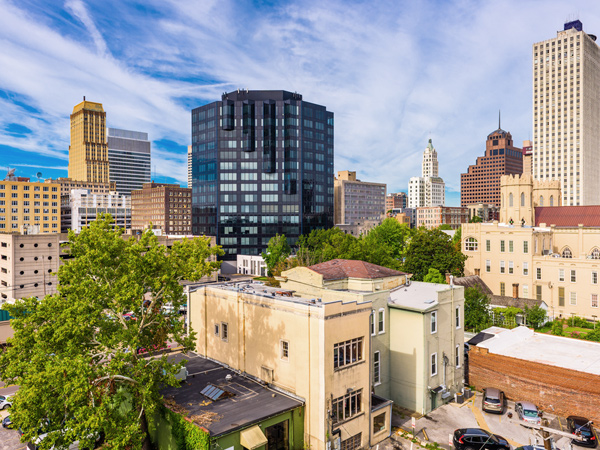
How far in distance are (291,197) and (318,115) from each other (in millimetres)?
29186

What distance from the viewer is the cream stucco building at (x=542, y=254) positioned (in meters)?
Result: 69.4

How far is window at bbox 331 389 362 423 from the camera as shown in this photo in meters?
26.9

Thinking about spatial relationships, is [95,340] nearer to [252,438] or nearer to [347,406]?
[252,438]

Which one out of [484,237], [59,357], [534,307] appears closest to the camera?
[59,357]

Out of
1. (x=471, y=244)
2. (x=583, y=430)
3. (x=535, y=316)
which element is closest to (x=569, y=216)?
(x=471, y=244)

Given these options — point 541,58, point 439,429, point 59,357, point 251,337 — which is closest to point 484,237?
point 439,429

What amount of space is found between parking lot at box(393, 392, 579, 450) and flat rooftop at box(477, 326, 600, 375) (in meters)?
4.75

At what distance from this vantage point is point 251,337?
31922 millimetres

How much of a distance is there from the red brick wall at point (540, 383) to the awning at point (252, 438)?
82.6ft

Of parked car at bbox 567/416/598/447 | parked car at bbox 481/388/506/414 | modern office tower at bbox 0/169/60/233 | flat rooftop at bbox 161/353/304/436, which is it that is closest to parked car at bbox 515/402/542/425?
parked car at bbox 481/388/506/414

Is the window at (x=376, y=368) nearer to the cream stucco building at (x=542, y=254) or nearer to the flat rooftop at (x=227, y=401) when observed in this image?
the flat rooftop at (x=227, y=401)

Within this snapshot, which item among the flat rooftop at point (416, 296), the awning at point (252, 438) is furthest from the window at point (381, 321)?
the awning at point (252, 438)

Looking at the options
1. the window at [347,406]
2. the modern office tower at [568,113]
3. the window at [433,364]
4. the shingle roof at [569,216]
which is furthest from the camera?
the modern office tower at [568,113]

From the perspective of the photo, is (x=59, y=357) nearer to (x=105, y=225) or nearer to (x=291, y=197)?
Result: (x=105, y=225)
